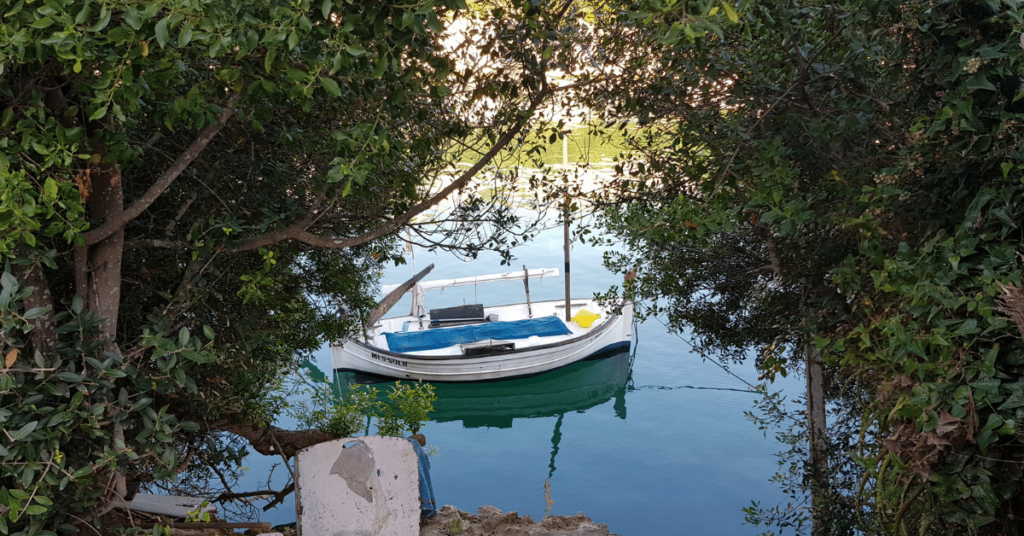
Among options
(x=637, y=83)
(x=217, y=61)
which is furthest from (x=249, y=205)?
(x=637, y=83)

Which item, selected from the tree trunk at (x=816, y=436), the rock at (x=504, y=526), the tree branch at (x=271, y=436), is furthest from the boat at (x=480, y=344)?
the tree trunk at (x=816, y=436)

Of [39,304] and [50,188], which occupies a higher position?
[50,188]

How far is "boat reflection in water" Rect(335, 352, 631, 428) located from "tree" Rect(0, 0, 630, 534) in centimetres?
968

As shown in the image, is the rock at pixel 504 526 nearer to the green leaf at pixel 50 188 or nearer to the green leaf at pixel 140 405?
the green leaf at pixel 140 405

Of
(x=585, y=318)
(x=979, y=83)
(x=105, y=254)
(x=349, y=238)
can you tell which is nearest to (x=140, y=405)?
(x=105, y=254)

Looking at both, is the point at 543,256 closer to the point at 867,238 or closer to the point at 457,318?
the point at 457,318

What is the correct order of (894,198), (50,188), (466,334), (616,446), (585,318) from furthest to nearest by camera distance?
(585,318)
(466,334)
(616,446)
(894,198)
(50,188)

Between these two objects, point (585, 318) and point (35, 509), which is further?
point (585, 318)

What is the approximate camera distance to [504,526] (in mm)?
5785

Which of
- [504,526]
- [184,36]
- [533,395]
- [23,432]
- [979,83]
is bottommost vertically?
[533,395]

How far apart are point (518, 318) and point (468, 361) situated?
2494 mm

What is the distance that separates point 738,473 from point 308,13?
11463mm

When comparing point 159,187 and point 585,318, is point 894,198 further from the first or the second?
point 585,318

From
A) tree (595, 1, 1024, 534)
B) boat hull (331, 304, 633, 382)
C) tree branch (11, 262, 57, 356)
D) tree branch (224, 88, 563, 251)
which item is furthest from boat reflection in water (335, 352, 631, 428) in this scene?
tree branch (11, 262, 57, 356)
